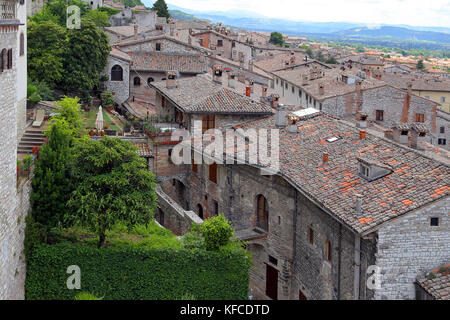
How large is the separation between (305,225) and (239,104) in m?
11.4

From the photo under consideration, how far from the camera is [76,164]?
2325 cm

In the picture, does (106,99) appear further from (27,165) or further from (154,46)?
(27,165)

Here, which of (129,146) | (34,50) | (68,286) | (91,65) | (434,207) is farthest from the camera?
(91,65)

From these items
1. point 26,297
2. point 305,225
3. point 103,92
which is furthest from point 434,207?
point 103,92

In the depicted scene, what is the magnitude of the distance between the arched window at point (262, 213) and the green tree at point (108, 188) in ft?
18.5

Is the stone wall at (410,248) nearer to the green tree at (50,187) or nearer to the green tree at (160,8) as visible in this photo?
the green tree at (50,187)

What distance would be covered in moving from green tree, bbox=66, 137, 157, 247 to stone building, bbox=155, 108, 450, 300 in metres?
5.34

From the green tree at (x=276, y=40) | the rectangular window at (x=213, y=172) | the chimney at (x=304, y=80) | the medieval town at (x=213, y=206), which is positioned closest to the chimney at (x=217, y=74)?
the medieval town at (x=213, y=206)

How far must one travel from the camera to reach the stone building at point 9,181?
62.0 ft

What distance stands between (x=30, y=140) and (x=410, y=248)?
709 inches

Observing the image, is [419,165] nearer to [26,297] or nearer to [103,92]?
[26,297]

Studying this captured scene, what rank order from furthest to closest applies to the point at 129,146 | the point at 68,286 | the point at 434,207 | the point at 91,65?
the point at 91,65
the point at 129,146
the point at 68,286
the point at 434,207

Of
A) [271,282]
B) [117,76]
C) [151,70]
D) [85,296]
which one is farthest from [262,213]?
[117,76]

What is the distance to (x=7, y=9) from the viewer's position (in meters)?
19.3
